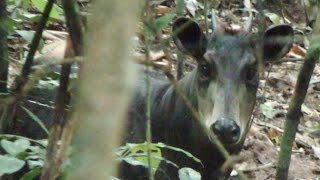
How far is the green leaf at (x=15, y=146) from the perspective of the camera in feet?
9.31

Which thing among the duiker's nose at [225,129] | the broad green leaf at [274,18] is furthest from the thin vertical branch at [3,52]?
the broad green leaf at [274,18]

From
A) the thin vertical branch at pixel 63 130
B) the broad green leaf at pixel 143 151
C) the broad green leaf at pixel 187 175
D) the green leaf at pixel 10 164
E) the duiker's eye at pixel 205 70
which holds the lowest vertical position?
the broad green leaf at pixel 187 175

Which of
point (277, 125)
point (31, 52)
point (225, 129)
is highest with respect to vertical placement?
point (31, 52)

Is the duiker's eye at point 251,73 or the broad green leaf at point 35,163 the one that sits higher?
the broad green leaf at point 35,163

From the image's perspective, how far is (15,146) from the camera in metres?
2.90

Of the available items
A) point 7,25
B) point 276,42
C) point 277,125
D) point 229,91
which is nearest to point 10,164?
point 7,25

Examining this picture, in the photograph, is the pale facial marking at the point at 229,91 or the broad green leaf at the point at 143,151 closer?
the broad green leaf at the point at 143,151

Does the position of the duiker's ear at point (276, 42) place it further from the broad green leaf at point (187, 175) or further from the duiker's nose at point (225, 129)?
the broad green leaf at point (187, 175)

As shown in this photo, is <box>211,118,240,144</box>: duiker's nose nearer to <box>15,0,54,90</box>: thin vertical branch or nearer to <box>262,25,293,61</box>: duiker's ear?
<box>262,25,293,61</box>: duiker's ear

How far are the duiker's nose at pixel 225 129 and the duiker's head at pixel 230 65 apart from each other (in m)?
0.03

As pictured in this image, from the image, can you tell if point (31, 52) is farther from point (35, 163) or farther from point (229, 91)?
point (229, 91)

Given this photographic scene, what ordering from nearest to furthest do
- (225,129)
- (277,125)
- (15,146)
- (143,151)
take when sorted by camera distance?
(15,146)
(143,151)
(225,129)
(277,125)

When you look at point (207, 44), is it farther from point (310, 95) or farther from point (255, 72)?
point (310, 95)

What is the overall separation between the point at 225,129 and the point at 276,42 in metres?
0.94
